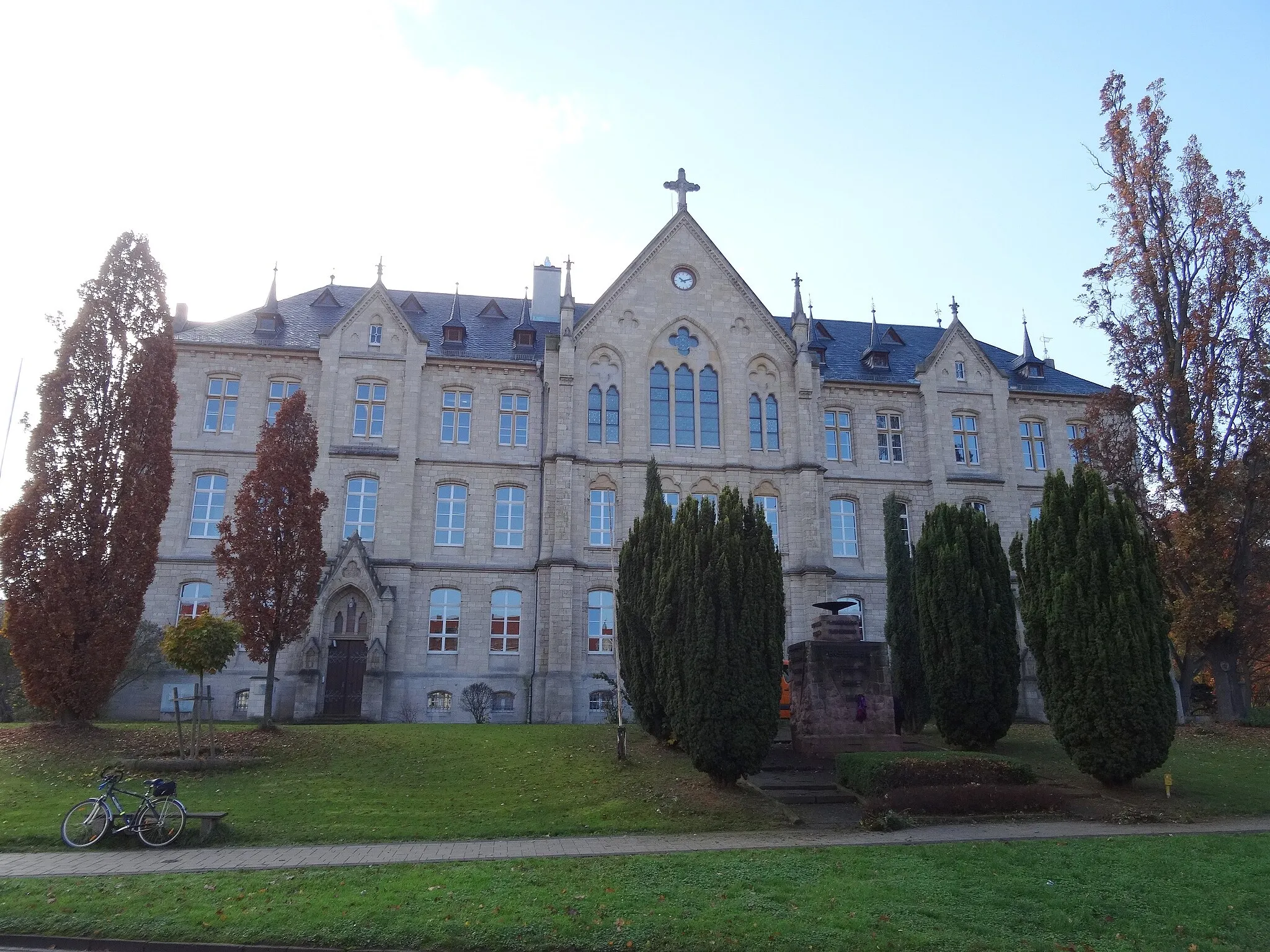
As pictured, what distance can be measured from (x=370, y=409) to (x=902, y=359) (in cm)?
2301

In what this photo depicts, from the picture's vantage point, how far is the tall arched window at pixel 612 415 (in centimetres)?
3403

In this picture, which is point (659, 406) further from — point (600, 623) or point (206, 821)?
point (206, 821)

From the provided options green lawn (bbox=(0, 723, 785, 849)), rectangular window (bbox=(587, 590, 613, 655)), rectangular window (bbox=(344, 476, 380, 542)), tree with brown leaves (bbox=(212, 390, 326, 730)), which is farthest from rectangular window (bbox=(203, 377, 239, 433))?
rectangular window (bbox=(587, 590, 613, 655))

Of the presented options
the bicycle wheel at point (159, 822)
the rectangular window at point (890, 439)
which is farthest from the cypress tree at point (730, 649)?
the rectangular window at point (890, 439)

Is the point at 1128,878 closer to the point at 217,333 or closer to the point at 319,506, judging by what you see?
the point at 319,506

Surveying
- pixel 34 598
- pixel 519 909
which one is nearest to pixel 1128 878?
pixel 519 909

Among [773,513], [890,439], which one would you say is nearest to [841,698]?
[773,513]

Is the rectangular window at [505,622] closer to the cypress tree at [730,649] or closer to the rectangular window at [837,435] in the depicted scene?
the rectangular window at [837,435]

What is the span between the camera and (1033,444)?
124 ft

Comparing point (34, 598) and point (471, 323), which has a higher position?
point (471, 323)

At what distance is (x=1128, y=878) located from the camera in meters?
11.0

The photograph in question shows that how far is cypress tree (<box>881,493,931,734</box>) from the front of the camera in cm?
2461

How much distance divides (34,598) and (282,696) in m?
10.2

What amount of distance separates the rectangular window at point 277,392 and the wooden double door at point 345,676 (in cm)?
922
